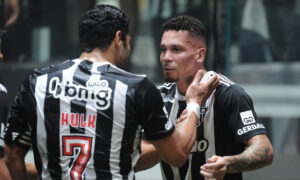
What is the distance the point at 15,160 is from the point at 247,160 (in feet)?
4.29

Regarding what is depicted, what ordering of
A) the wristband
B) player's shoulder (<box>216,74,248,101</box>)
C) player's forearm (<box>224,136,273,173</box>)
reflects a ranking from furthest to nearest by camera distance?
1. player's shoulder (<box>216,74,248,101</box>)
2. player's forearm (<box>224,136,273,173</box>)
3. the wristband

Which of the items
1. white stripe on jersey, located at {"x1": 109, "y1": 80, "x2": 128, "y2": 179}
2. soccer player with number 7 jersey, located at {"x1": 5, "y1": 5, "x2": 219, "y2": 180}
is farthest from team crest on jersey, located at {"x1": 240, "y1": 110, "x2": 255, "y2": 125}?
white stripe on jersey, located at {"x1": 109, "y1": 80, "x2": 128, "y2": 179}

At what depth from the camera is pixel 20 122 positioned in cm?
385

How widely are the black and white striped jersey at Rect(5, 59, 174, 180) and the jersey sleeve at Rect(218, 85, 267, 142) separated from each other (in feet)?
2.34

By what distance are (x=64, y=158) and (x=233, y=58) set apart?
15.0 feet

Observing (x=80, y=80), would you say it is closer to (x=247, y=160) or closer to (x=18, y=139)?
(x=18, y=139)

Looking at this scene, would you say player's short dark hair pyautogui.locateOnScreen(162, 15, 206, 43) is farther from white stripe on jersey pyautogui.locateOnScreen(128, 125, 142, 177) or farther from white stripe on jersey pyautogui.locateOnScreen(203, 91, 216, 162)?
white stripe on jersey pyautogui.locateOnScreen(128, 125, 142, 177)

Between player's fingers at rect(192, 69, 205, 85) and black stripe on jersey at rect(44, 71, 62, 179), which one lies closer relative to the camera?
black stripe on jersey at rect(44, 71, 62, 179)

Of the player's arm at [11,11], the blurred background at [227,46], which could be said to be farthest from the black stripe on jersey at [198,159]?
the player's arm at [11,11]

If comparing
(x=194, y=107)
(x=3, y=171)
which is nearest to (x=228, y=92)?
(x=194, y=107)

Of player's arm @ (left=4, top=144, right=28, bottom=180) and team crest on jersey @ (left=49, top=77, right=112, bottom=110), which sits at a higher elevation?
team crest on jersey @ (left=49, top=77, right=112, bottom=110)

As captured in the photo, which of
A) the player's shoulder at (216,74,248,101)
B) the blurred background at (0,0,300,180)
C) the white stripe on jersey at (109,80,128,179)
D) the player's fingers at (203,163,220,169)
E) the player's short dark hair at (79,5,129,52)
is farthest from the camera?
the blurred background at (0,0,300,180)

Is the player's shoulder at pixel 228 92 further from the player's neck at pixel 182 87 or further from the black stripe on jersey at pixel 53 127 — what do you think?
the black stripe on jersey at pixel 53 127

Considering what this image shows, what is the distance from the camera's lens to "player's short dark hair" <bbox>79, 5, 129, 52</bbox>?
12.5 feet
